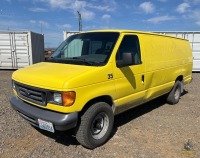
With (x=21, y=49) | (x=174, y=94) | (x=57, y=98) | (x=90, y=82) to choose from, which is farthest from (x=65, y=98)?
(x=21, y=49)

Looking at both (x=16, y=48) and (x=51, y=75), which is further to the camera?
(x=16, y=48)

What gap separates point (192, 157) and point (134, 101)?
1598 mm

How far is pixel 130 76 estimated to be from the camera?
4.66m

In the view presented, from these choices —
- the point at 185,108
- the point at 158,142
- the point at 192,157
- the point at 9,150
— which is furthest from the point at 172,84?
the point at 9,150

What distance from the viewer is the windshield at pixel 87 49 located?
4.27 metres

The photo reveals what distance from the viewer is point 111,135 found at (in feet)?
15.6

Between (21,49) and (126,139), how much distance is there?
12727 mm

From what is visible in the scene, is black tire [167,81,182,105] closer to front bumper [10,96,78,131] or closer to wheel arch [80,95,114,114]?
wheel arch [80,95,114,114]

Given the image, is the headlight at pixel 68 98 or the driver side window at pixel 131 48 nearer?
the headlight at pixel 68 98

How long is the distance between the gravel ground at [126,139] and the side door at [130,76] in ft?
2.12

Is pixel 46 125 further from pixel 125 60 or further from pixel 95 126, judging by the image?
pixel 125 60

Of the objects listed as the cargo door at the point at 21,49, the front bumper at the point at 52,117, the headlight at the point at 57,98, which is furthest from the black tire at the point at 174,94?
the cargo door at the point at 21,49

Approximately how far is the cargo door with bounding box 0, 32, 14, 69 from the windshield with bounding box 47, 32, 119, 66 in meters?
11.5

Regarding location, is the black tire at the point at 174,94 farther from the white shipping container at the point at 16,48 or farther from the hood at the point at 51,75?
the white shipping container at the point at 16,48
